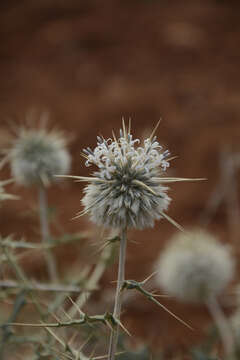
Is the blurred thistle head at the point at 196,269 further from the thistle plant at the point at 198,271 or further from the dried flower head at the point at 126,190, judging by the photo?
the dried flower head at the point at 126,190

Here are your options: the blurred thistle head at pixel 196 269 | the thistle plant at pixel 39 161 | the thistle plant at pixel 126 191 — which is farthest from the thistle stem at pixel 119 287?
the blurred thistle head at pixel 196 269

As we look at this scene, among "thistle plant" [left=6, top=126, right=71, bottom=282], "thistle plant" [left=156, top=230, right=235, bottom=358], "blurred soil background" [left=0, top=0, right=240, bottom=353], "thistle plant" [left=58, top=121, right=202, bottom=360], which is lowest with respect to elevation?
"thistle plant" [left=156, top=230, right=235, bottom=358]

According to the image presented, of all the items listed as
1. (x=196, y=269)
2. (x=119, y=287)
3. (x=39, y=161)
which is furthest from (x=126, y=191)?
(x=196, y=269)

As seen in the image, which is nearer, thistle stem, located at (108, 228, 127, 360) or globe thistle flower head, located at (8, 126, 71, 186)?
thistle stem, located at (108, 228, 127, 360)

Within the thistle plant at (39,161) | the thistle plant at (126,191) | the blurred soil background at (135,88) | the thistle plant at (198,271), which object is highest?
the blurred soil background at (135,88)

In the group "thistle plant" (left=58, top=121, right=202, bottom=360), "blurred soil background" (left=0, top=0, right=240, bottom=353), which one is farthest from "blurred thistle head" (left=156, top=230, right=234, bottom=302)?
"blurred soil background" (left=0, top=0, right=240, bottom=353)

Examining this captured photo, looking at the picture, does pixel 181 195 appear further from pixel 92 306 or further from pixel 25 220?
pixel 92 306

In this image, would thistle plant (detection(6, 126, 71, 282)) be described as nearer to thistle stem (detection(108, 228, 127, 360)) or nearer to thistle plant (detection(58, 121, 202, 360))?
thistle plant (detection(58, 121, 202, 360))

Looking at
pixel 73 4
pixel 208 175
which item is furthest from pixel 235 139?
pixel 73 4
